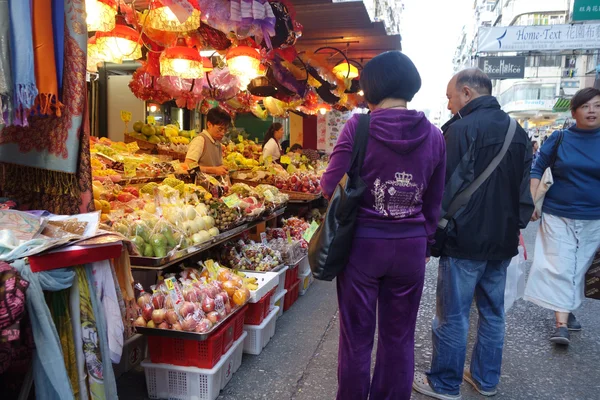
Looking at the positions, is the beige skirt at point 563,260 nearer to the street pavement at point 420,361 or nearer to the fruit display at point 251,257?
the street pavement at point 420,361

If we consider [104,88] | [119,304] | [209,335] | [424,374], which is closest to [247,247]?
[209,335]

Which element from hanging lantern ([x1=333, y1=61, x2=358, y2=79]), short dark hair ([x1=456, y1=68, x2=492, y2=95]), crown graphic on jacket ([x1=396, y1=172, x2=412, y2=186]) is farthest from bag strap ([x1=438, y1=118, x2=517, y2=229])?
hanging lantern ([x1=333, y1=61, x2=358, y2=79])

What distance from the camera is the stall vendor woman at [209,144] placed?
5559mm

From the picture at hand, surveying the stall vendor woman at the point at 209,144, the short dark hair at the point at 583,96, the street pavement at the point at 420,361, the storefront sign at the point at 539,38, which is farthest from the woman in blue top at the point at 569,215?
the storefront sign at the point at 539,38

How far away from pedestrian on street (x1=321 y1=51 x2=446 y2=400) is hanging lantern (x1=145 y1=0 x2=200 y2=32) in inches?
83.1

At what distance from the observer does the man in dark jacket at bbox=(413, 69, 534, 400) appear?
270 centimetres

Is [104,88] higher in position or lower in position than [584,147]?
higher

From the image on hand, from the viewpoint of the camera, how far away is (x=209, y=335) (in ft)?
8.73

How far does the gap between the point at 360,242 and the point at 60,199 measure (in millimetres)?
1534

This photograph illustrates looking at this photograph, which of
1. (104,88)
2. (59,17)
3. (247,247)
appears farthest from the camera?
(104,88)

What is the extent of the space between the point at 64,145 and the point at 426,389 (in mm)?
2634

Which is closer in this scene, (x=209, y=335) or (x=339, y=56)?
(x=209, y=335)

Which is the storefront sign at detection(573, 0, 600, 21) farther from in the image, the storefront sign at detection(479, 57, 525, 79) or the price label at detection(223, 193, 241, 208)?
the price label at detection(223, 193, 241, 208)

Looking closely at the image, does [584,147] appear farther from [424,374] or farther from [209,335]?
[209,335]
